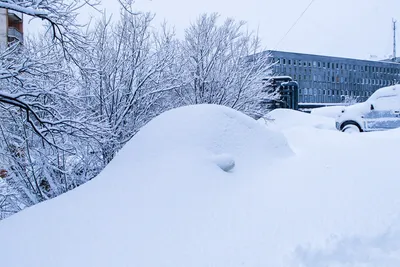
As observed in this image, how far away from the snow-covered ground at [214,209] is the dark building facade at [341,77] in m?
66.6

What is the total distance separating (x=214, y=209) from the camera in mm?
3176

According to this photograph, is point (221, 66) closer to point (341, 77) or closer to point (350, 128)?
point (350, 128)

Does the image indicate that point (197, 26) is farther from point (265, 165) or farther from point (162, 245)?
point (162, 245)

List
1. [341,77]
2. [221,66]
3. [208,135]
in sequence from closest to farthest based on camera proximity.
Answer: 1. [208,135]
2. [221,66]
3. [341,77]

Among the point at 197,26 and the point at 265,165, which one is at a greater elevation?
the point at 197,26

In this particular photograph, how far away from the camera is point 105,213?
3.05 m

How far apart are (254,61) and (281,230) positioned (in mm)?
9349

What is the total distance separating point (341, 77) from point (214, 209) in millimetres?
74616

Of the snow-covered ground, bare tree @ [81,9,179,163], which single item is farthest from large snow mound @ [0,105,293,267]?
bare tree @ [81,9,179,163]

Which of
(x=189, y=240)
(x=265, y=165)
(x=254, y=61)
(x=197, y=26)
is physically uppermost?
(x=197, y=26)

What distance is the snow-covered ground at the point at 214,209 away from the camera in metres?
2.61

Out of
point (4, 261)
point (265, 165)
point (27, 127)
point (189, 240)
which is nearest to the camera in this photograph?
point (4, 261)

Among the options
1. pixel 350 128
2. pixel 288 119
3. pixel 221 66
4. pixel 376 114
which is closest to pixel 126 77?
pixel 221 66

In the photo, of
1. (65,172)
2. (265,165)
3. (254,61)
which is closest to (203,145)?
(265,165)
